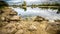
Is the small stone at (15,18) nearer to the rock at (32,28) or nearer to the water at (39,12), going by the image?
the water at (39,12)

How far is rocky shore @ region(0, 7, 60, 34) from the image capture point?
→ 2.70 m

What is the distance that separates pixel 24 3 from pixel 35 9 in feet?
1.12

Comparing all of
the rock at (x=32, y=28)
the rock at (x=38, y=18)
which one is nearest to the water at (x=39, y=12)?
the rock at (x=38, y=18)

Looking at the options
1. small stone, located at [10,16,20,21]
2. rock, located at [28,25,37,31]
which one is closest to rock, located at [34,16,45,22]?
rock, located at [28,25,37,31]

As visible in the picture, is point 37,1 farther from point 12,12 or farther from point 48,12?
point 12,12

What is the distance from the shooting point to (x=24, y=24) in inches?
110

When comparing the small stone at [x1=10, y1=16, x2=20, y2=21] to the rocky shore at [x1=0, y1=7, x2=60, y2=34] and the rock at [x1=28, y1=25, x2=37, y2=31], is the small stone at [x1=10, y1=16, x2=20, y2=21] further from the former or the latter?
the rock at [x1=28, y1=25, x2=37, y2=31]

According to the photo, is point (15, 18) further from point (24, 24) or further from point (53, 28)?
point (53, 28)

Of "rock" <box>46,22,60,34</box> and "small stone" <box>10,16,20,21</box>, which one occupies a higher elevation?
"small stone" <box>10,16,20,21</box>

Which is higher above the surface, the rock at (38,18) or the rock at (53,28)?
the rock at (38,18)

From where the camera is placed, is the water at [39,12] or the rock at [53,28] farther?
the water at [39,12]

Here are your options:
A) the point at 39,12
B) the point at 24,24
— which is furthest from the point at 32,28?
the point at 39,12

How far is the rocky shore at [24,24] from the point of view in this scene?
8.84ft

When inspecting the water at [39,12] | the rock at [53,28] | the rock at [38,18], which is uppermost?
the water at [39,12]
